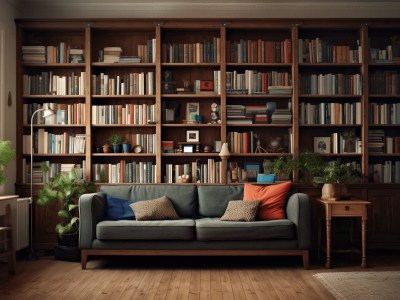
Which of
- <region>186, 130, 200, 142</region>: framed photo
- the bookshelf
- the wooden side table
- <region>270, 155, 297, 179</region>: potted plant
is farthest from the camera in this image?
<region>186, 130, 200, 142</region>: framed photo

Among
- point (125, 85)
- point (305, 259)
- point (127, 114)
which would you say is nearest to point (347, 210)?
point (305, 259)

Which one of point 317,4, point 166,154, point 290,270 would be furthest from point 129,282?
point 317,4

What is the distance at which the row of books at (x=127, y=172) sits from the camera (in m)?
6.84

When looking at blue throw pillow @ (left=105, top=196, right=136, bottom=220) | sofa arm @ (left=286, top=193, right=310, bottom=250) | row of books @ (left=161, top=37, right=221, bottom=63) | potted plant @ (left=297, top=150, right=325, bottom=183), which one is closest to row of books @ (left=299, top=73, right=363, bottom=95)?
potted plant @ (left=297, top=150, right=325, bottom=183)

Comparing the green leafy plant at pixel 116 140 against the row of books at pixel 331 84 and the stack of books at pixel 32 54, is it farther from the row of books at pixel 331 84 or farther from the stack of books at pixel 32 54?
the row of books at pixel 331 84

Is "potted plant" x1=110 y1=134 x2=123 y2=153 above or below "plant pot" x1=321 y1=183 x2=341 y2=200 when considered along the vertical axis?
above

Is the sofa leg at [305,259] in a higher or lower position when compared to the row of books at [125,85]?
lower

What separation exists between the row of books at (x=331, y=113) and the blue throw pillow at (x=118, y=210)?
2.39m

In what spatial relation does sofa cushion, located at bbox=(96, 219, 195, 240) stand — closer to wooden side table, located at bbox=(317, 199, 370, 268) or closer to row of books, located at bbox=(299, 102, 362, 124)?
wooden side table, located at bbox=(317, 199, 370, 268)

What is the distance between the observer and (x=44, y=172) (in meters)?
6.82

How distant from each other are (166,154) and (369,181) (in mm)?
2549

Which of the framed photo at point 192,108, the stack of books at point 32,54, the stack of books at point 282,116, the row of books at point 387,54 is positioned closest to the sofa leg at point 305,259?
the stack of books at point 282,116

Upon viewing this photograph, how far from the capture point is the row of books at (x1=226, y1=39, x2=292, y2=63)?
6836 mm

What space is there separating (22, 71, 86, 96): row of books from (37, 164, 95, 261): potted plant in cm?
99
